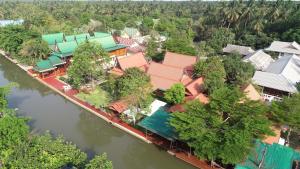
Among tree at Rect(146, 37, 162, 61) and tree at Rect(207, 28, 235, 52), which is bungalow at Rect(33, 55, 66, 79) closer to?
tree at Rect(146, 37, 162, 61)

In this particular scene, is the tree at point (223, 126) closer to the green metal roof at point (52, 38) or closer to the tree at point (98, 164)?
the tree at point (98, 164)

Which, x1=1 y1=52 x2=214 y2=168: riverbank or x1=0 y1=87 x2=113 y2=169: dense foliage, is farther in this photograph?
x1=1 y1=52 x2=214 y2=168: riverbank

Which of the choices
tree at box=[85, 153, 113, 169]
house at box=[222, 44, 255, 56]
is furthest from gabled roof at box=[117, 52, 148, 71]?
tree at box=[85, 153, 113, 169]

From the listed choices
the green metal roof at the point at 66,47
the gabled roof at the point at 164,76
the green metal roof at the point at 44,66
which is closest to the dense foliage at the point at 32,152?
the gabled roof at the point at 164,76

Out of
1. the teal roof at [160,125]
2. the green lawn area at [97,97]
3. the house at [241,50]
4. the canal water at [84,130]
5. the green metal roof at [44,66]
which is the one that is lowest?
the canal water at [84,130]

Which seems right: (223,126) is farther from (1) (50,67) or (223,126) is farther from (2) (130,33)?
(2) (130,33)
